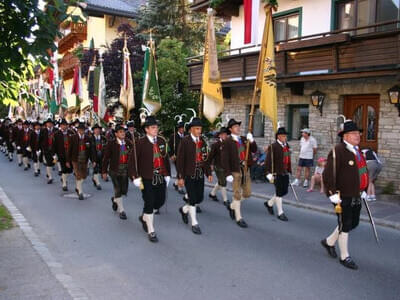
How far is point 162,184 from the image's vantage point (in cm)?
779

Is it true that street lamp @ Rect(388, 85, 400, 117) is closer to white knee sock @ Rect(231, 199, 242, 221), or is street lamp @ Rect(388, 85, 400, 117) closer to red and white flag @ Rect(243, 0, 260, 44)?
red and white flag @ Rect(243, 0, 260, 44)

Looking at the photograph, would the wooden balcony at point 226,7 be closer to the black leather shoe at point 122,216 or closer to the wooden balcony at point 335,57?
the wooden balcony at point 335,57

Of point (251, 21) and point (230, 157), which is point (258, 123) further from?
point (230, 157)

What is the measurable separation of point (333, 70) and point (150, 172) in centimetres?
764

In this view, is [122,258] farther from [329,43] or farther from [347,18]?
[347,18]

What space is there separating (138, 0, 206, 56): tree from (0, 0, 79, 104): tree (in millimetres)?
19224

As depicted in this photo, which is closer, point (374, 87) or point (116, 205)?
point (116, 205)

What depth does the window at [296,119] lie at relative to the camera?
1577 cm

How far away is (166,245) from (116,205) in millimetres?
2766

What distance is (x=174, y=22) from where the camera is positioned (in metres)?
25.4

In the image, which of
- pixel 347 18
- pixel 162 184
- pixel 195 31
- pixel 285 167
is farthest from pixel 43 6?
pixel 195 31

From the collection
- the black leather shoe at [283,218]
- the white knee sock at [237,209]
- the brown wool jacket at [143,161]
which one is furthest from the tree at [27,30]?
the black leather shoe at [283,218]

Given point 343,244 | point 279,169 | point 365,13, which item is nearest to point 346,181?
point 343,244

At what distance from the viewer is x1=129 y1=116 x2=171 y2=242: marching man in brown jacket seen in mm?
7543
